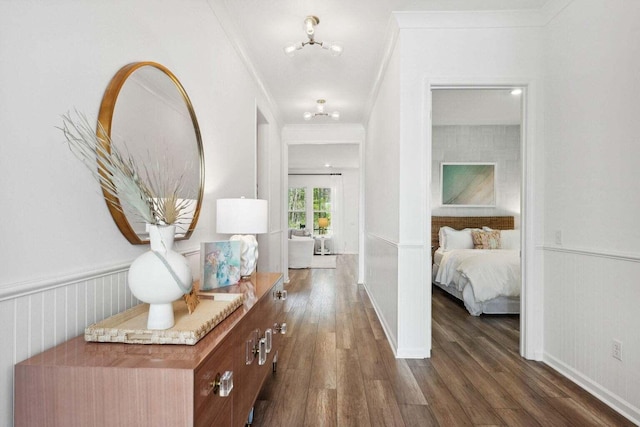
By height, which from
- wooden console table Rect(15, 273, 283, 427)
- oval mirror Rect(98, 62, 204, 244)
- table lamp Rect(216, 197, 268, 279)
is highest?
oval mirror Rect(98, 62, 204, 244)

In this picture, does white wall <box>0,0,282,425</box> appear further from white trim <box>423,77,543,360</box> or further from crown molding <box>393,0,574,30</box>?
white trim <box>423,77,543,360</box>

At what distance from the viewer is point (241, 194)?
3.19m

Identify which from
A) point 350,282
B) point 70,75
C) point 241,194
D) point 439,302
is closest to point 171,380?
point 70,75

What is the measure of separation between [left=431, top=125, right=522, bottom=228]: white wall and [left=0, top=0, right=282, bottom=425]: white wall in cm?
496

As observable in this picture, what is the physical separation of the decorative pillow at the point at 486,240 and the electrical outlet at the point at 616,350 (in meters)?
3.18

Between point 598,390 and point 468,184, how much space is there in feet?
13.2

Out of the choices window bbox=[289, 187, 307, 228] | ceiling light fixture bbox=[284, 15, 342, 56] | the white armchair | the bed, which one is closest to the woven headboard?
the bed

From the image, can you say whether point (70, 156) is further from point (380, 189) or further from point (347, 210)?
point (347, 210)

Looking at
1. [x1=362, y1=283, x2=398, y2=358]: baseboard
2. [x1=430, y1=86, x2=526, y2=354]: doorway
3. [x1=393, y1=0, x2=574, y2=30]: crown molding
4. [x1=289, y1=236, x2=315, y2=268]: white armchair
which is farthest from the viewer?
[x1=289, y1=236, x2=315, y2=268]: white armchair

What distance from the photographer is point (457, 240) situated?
203 inches

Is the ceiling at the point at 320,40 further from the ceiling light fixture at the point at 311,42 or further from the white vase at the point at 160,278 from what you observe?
the white vase at the point at 160,278

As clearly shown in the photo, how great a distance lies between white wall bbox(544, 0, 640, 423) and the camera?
1876mm

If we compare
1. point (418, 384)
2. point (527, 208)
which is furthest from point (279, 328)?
point (527, 208)

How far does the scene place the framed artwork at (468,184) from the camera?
224 inches
